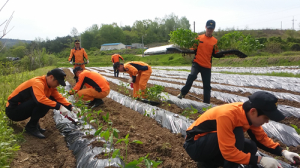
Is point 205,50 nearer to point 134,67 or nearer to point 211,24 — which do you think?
point 211,24

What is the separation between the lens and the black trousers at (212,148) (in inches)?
71.5

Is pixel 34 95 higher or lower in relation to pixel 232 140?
higher

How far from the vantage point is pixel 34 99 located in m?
2.94

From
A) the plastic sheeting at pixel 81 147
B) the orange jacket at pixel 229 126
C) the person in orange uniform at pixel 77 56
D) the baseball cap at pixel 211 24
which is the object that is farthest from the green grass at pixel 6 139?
the baseball cap at pixel 211 24

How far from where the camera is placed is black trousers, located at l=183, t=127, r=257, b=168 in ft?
5.96

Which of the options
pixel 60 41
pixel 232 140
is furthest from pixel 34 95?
pixel 60 41

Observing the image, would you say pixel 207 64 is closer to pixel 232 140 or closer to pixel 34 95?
pixel 232 140

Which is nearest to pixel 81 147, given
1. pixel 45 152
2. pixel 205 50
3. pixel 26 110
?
pixel 45 152

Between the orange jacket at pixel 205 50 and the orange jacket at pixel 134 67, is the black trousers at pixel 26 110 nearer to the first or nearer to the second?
the orange jacket at pixel 134 67

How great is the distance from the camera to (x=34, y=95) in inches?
116

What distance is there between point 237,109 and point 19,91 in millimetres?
2846

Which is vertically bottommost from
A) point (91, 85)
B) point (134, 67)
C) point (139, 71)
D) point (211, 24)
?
point (91, 85)

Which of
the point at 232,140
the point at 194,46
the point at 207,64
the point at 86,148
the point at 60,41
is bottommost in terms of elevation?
the point at 86,148

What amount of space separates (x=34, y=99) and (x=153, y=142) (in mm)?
1723
